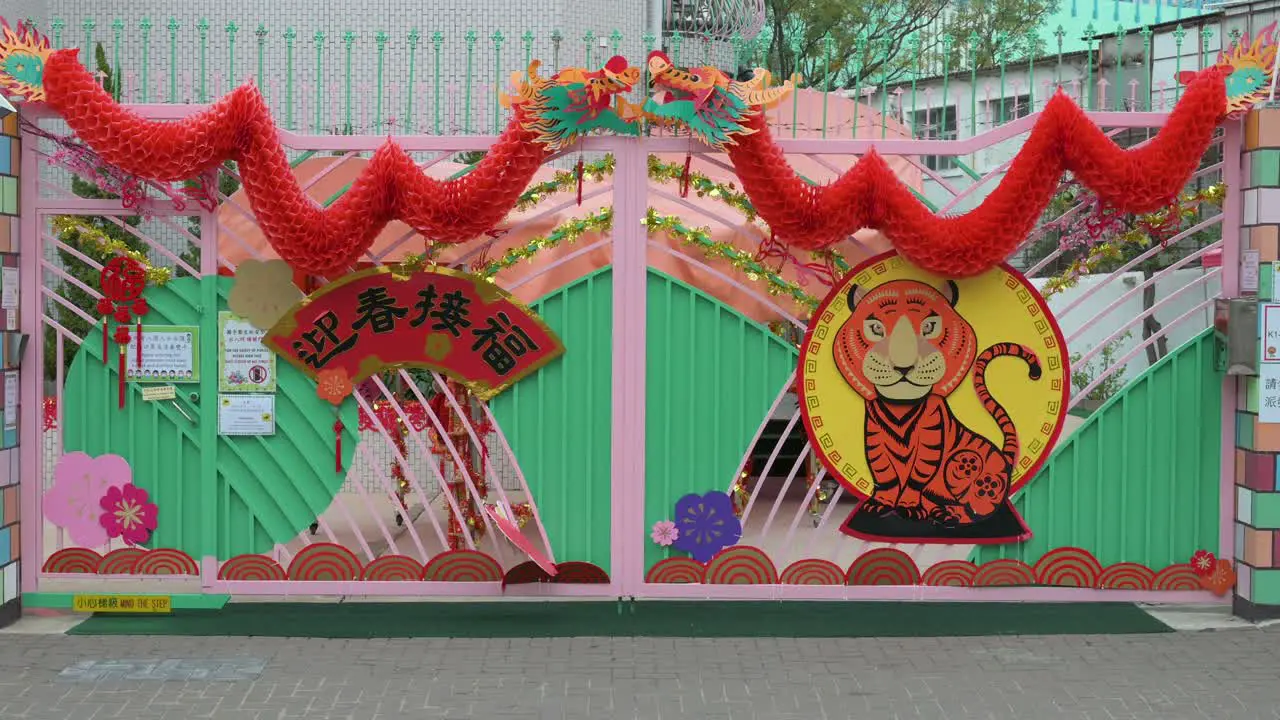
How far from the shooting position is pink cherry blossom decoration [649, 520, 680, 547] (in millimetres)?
6770

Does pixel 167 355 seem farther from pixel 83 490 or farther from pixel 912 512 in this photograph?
pixel 912 512

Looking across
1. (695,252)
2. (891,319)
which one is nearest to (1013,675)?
(891,319)

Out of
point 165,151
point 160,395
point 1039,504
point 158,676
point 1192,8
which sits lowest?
point 158,676

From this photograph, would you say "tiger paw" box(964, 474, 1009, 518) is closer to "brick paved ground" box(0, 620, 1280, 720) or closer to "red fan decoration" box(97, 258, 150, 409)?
"brick paved ground" box(0, 620, 1280, 720)

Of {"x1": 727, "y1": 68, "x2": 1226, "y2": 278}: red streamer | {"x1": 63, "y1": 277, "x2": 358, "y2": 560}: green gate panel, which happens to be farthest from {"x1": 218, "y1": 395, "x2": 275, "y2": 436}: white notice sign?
{"x1": 727, "y1": 68, "x2": 1226, "y2": 278}: red streamer

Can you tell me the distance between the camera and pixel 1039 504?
684 centimetres

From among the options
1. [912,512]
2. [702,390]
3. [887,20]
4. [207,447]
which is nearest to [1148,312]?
[912,512]

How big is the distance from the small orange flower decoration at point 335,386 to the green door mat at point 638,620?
3.46 feet

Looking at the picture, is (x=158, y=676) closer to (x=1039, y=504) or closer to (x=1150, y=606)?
(x=1039, y=504)

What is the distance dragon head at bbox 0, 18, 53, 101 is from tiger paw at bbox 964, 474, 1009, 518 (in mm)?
4820

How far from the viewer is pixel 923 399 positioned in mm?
6742

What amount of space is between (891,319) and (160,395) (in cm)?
360

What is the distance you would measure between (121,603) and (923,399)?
3999mm

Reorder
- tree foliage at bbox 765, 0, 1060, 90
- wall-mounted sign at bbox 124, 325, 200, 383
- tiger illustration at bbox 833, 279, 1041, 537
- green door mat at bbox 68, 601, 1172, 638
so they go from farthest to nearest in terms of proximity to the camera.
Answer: tree foliage at bbox 765, 0, 1060, 90 < wall-mounted sign at bbox 124, 325, 200, 383 < tiger illustration at bbox 833, 279, 1041, 537 < green door mat at bbox 68, 601, 1172, 638
